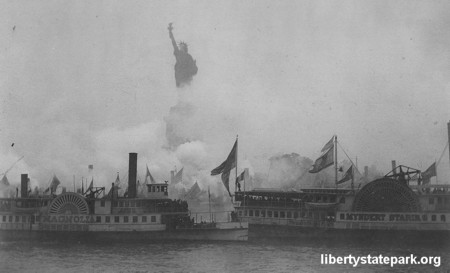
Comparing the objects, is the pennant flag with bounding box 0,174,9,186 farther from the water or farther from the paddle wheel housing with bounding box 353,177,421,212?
the paddle wheel housing with bounding box 353,177,421,212

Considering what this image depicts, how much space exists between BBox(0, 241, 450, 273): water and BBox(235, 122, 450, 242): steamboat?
9.88ft

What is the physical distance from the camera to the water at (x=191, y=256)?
34.6 metres

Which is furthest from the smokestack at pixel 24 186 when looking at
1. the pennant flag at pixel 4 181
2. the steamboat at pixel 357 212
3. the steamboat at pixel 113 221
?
the steamboat at pixel 357 212

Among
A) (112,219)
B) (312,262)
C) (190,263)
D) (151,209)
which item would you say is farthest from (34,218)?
(312,262)

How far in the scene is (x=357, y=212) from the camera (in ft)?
159

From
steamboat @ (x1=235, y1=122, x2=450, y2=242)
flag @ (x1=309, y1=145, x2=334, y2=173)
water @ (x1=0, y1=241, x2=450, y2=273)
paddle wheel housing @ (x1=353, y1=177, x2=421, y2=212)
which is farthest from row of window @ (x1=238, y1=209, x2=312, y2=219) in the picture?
paddle wheel housing @ (x1=353, y1=177, x2=421, y2=212)

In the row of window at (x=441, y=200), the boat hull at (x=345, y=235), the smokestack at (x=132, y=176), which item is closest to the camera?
the boat hull at (x=345, y=235)

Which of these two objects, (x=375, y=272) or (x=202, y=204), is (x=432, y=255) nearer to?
(x=375, y=272)

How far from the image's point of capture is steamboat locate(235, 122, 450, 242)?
1833 inches

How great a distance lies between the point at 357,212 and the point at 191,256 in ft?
54.5

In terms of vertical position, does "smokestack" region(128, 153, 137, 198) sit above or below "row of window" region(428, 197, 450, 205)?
above

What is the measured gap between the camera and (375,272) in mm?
33438

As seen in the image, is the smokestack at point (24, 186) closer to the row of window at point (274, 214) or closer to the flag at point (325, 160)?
the row of window at point (274, 214)

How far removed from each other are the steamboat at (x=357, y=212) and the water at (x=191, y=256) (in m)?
3.01
